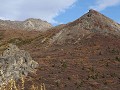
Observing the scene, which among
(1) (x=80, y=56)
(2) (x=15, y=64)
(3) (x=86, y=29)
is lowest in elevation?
(2) (x=15, y=64)

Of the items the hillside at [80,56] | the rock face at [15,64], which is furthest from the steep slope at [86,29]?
the rock face at [15,64]

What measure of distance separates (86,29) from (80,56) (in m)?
20.2

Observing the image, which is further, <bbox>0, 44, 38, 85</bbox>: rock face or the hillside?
the hillside

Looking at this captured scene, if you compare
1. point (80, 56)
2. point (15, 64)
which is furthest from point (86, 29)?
point (15, 64)

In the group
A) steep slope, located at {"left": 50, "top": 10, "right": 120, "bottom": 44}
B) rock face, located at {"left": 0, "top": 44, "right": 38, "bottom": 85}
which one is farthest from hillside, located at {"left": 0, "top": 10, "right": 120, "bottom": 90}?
rock face, located at {"left": 0, "top": 44, "right": 38, "bottom": 85}

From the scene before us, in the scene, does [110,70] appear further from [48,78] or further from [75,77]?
[48,78]

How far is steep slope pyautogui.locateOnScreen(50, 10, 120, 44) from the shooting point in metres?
70.2

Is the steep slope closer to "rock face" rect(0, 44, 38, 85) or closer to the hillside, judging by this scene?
the hillside

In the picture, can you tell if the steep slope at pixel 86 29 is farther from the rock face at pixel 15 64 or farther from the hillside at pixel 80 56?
the rock face at pixel 15 64

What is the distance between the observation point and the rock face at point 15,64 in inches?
1416

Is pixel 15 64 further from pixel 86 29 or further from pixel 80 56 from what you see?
pixel 86 29

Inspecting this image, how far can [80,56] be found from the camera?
5391 centimetres

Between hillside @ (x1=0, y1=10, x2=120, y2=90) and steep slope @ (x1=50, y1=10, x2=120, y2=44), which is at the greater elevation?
steep slope @ (x1=50, y1=10, x2=120, y2=44)

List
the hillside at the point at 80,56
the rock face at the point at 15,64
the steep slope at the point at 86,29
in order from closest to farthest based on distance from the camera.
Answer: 1. the rock face at the point at 15,64
2. the hillside at the point at 80,56
3. the steep slope at the point at 86,29
